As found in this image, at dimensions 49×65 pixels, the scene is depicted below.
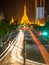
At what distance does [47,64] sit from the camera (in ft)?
74.4

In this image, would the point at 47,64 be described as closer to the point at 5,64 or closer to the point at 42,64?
the point at 42,64

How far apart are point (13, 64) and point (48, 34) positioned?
97.2 ft

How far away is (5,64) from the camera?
74.9 ft

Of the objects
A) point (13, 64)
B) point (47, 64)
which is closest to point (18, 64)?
point (13, 64)

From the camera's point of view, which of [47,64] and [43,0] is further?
[43,0]

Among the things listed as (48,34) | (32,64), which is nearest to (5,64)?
(32,64)

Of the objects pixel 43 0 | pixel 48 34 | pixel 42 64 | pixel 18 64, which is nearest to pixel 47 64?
pixel 42 64

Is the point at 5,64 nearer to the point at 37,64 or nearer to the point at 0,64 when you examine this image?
the point at 0,64

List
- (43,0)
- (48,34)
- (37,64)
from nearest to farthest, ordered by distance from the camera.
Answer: (37,64) → (48,34) → (43,0)

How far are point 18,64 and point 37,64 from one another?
1.30 m

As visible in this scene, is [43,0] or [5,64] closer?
[5,64]

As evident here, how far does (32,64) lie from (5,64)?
1867mm

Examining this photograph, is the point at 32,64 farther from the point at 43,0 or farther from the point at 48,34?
the point at 43,0

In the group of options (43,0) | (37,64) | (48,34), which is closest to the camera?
(37,64)
